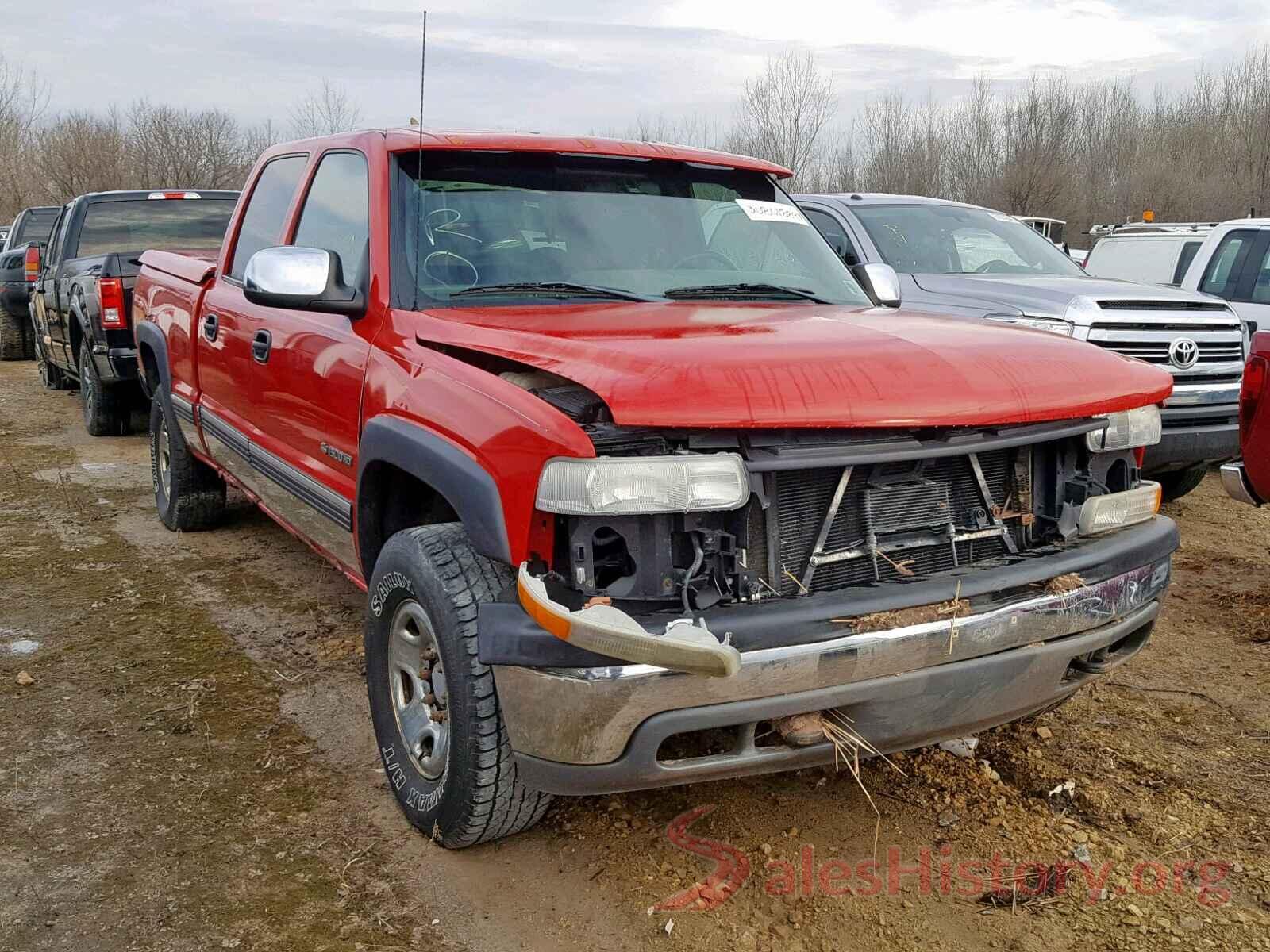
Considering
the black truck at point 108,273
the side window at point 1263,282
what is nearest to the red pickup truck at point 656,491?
the black truck at point 108,273

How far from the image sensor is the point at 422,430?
2.87 meters

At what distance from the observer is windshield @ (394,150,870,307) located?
3424mm

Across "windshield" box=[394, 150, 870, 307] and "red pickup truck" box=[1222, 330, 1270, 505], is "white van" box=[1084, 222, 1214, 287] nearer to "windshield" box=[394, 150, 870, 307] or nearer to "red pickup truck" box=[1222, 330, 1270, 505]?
"red pickup truck" box=[1222, 330, 1270, 505]

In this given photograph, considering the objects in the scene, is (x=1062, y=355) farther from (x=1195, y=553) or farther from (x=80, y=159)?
(x=80, y=159)

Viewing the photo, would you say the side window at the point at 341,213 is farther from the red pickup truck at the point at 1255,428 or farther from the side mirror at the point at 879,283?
the red pickup truck at the point at 1255,428

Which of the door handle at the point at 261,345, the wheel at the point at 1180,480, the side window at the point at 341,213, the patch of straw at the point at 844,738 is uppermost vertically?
the side window at the point at 341,213

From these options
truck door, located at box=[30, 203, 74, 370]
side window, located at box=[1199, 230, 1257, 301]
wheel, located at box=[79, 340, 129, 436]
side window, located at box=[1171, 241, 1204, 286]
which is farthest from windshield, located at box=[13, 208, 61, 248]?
side window, located at box=[1199, 230, 1257, 301]

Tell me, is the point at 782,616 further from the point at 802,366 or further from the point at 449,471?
the point at 449,471

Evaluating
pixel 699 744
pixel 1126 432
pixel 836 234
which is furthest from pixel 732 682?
pixel 836 234

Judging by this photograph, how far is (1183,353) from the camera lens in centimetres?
655

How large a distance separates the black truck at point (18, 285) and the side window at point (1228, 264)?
13203mm

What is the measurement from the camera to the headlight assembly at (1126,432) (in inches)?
117

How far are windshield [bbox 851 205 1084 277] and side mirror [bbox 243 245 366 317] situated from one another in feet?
16.0

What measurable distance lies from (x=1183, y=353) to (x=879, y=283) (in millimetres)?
3254
